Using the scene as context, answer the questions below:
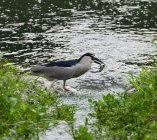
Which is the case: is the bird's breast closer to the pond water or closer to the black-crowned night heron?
the black-crowned night heron

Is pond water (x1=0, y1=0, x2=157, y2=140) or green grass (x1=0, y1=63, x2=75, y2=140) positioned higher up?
green grass (x1=0, y1=63, x2=75, y2=140)

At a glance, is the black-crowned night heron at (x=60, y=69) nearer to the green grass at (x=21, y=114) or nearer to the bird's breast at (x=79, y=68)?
the bird's breast at (x=79, y=68)

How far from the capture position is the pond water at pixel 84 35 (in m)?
18.1

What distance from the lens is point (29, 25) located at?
28.2 metres

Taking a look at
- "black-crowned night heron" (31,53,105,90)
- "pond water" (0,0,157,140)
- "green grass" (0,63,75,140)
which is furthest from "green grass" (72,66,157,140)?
"black-crowned night heron" (31,53,105,90)

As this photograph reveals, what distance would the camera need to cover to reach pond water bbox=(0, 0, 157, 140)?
59.3ft

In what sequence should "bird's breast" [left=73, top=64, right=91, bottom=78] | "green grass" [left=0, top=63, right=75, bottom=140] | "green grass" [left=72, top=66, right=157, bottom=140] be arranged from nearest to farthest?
1. "green grass" [left=0, top=63, right=75, bottom=140]
2. "green grass" [left=72, top=66, right=157, bottom=140]
3. "bird's breast" [left=73, top=64, right=91, bottom=78]

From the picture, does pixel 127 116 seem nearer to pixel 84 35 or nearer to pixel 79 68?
pixel 79 68

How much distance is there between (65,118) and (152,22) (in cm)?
2176

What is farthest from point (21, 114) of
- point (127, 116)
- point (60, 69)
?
point (60, 69)

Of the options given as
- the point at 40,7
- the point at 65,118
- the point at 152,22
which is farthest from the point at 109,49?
the point at 65,118

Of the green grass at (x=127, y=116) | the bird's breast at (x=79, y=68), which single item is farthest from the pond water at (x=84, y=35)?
the green grass at (x=127, y=116)

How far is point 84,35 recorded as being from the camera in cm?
2583

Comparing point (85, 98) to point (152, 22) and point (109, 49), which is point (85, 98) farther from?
point (152, 22)
